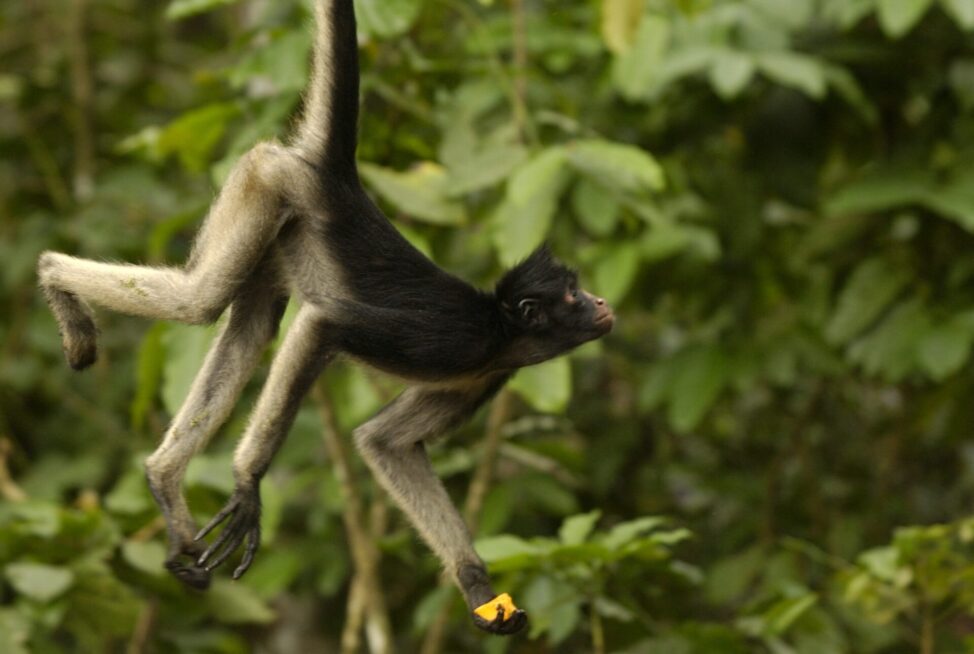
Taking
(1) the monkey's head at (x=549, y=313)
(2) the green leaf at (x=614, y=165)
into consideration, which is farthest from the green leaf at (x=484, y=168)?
(1) the monkey's head at (x=549, y=313)

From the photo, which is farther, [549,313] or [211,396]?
[211,396]

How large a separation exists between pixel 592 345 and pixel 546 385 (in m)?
0.40

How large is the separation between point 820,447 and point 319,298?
521cm

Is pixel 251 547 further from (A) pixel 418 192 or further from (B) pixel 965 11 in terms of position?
(B) pixel 965 11

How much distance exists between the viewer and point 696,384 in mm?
5734

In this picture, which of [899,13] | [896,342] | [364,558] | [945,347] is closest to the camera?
[899,13]

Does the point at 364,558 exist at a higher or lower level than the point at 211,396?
lower

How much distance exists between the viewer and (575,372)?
277 inches

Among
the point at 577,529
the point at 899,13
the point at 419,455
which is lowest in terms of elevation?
the point at 577,529

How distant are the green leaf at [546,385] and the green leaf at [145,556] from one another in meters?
1.36

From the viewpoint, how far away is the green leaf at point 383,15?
4105mm

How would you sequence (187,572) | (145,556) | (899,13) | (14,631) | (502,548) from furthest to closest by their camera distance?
(899,13), (145,556), (14,631), (502,548), (187,572)

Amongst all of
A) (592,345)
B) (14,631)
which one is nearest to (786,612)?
(592,345)

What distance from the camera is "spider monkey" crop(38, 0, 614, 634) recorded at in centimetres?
296
